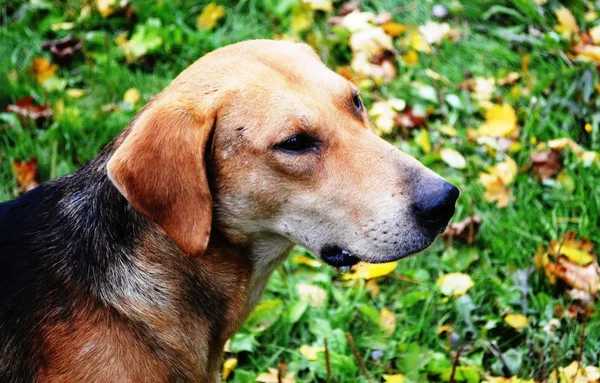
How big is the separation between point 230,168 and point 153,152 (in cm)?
34

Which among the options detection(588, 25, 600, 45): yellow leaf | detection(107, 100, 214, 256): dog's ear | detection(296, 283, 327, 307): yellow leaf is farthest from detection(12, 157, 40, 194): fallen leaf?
detection(588, 25, 600, 45): yellow leaf

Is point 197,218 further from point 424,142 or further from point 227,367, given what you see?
point 424,142

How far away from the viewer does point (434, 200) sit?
291 cm

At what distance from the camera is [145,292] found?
309 centimetres

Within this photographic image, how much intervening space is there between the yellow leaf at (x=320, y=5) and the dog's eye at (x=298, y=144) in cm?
375

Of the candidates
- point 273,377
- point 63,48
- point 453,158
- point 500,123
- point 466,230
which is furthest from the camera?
point 63,48

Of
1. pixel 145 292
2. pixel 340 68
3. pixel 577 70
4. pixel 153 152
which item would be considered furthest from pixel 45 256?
pixel 577 70

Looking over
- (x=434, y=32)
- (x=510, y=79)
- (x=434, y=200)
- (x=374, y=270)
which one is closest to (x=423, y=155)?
(x=510, y=79)

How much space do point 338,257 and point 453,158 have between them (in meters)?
2.24

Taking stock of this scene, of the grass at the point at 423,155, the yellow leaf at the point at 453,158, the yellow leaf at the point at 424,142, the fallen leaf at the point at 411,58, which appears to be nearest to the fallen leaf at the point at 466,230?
the grass at the point at 423,155

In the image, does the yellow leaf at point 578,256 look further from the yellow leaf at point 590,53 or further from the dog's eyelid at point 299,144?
the dog's eyelid at point 299,144

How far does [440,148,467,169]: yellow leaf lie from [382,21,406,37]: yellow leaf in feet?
4.93

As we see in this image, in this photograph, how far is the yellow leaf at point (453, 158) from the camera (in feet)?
16.7

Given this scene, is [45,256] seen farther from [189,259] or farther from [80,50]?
[80,50]
